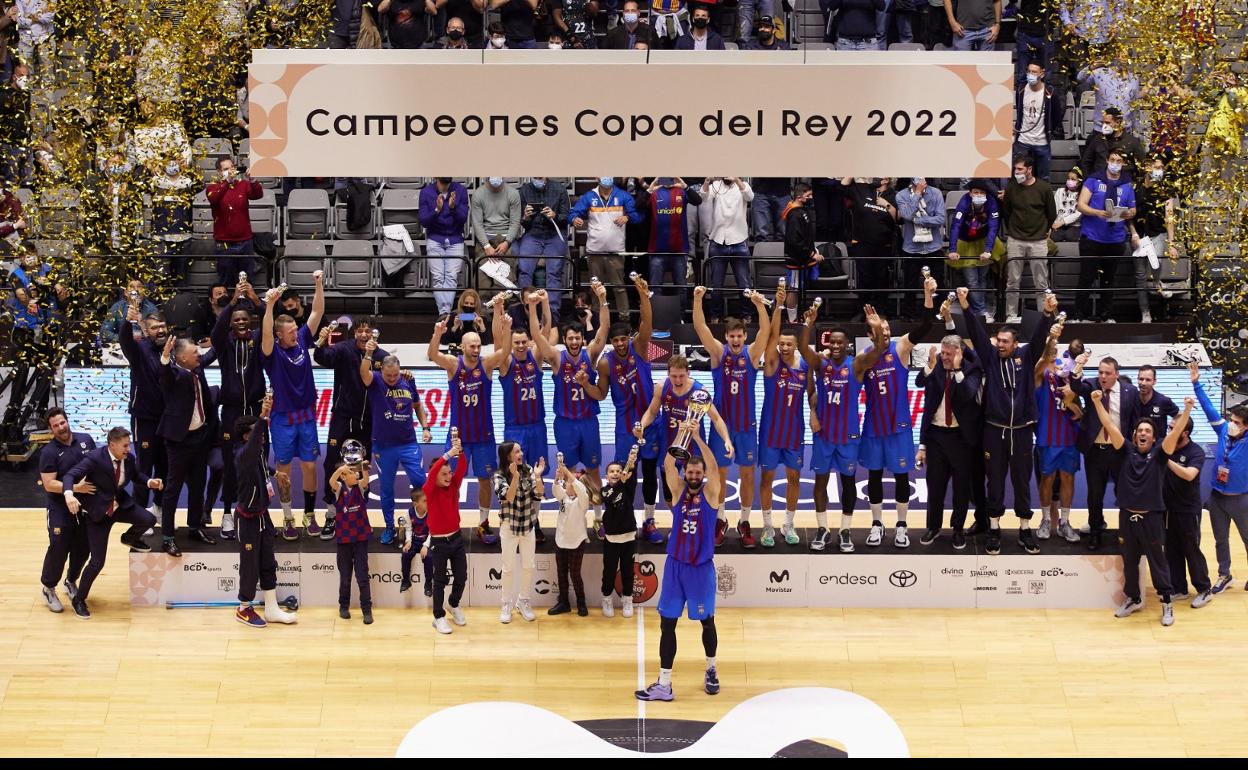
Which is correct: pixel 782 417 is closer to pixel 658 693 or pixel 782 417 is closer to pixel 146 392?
pixel 658 693

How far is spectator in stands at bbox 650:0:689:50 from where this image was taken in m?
20.6

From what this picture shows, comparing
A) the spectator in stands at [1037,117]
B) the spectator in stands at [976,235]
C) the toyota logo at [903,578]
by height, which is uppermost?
the spectator in stands at [1037,117]

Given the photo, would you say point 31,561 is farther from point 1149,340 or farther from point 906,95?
point 1149,340

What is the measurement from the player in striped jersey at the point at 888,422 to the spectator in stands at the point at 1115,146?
6.37 metres

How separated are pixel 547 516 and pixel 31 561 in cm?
489

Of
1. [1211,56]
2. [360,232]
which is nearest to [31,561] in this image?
[360,232]

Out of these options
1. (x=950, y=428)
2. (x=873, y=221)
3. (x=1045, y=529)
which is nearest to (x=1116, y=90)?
(x=873, y=221)

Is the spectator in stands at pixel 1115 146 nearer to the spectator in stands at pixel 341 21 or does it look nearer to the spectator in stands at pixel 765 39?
the spectator in stands at pixel 765 39

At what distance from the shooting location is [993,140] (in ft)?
33.3

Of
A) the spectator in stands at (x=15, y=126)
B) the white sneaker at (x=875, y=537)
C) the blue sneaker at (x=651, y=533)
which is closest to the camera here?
the white sneaker at (x=875, y=537)

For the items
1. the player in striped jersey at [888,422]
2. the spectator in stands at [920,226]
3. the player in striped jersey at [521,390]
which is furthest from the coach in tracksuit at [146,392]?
the spectator in stands at [920,226]

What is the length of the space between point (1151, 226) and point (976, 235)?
96.4 inches

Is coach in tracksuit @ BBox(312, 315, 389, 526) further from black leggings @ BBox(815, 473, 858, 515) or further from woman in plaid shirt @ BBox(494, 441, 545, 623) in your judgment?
black leggings @ BBox(815, 473, 858, 515)

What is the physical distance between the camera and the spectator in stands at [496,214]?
19.2 metres
